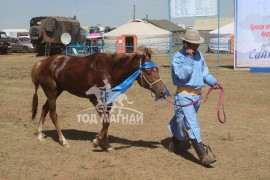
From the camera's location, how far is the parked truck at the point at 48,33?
30.6 metres

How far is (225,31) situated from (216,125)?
27.0 metres

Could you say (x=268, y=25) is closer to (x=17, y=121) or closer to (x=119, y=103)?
(x=119, y=103)

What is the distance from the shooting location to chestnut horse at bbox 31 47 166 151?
5445 millimetres

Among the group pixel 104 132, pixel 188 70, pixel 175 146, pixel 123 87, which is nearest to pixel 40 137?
pixel 104 132

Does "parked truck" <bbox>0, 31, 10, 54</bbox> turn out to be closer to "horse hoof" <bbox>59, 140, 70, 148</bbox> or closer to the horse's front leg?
"horse hoof" <bbox>59, 140, 70, 148</bbox>

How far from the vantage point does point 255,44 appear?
17.3 meters

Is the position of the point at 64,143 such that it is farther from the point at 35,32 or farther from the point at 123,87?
the point at 35,32

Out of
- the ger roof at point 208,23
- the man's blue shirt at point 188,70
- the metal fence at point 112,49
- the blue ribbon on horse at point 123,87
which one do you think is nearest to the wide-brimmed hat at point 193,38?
the man's blue shirt at point 188,70

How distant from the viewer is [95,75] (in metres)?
5.84

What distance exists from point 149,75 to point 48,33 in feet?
88.0

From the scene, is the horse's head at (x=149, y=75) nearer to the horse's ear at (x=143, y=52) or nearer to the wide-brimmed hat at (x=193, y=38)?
the horse's ear at (x=143, y=52)

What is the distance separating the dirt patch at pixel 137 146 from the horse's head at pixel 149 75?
3.25 ft

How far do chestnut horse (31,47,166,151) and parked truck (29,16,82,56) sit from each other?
2505cm

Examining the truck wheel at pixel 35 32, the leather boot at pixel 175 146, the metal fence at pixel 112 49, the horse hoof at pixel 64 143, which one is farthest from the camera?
the metal fence at pixel 112 49
